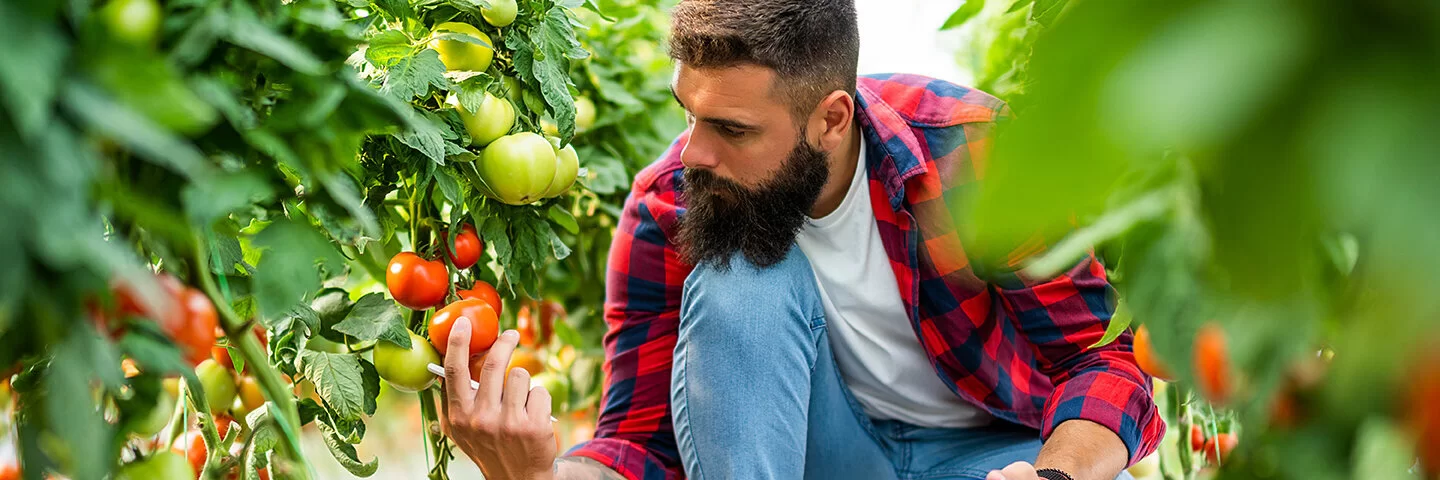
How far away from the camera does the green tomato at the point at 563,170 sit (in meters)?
1.23

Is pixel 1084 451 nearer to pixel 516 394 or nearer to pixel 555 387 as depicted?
pixel 516 394

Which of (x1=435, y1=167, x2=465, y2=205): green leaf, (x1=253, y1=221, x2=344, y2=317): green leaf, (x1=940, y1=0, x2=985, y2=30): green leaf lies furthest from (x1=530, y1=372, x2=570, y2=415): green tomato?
(x1=253, y1=221, x2=344, y2=317): green leaf

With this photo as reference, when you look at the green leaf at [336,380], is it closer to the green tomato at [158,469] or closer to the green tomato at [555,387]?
the green tomato at [158,469]

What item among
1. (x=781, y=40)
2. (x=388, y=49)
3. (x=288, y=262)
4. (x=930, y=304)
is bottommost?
(x=930, y=304)

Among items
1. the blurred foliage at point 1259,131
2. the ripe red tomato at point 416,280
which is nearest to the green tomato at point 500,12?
the ripe red tomato at point 416,280

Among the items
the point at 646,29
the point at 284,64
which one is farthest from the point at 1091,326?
the point at 284,64

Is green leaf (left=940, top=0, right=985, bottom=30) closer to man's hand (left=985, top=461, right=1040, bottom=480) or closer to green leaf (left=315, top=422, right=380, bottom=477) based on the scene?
man's hand (left=985, top=461, right=1040, bottom=480)

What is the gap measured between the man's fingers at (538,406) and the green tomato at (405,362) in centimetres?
11

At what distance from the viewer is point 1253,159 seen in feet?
0.84

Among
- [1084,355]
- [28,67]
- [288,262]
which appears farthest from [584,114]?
[28,67]

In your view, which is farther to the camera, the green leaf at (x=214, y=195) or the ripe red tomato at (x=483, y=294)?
the ripe red tomato at (x=483, y=294)

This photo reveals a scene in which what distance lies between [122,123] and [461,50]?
2.31ft

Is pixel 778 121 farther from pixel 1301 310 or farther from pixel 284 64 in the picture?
pixel 1301 310

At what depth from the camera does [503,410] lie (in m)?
1.17
